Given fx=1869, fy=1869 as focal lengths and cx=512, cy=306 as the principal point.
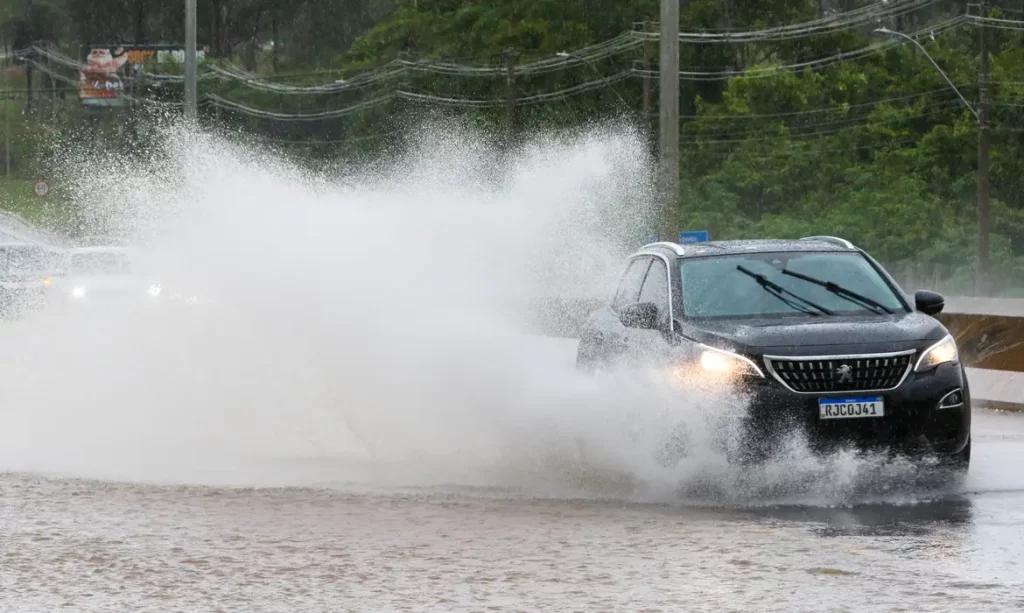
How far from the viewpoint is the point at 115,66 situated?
307ft

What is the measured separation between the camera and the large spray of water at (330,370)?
36.9 feet

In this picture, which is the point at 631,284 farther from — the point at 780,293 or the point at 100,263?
the point at 100,263

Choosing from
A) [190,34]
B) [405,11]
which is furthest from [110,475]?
[405,11]

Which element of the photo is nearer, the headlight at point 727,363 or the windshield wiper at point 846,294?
the headlight at point 727,363

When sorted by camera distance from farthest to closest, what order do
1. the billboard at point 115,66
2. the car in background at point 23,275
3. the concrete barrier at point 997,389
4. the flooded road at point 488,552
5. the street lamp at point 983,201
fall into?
the billboard at point 115,66 < the street lamp at point 983,201 < the car in background at point 23,275 < the concrete barrier at point 997,389 < the flooded road at point 488,552

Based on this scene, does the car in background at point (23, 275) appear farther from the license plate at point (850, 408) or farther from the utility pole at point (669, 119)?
the license plate at point (850, 408)

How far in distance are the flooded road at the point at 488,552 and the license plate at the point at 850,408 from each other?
50 centimetres

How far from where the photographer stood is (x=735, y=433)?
1036 centimetres

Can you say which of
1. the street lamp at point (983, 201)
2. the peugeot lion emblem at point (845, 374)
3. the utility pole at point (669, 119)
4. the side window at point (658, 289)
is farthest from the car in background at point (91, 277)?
the street lamp at point (983, 201)

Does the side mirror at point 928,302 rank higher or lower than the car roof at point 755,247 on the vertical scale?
lower

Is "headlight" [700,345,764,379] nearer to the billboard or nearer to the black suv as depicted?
the black suv

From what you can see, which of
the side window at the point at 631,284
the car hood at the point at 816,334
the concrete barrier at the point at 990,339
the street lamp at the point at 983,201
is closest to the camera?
Answer: the car hood at the point at 816,334

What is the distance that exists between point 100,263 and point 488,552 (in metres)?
25.9

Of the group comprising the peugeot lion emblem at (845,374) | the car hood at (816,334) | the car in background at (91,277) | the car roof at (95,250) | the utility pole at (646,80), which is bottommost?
the peugeot lion emblem at (845,374)
